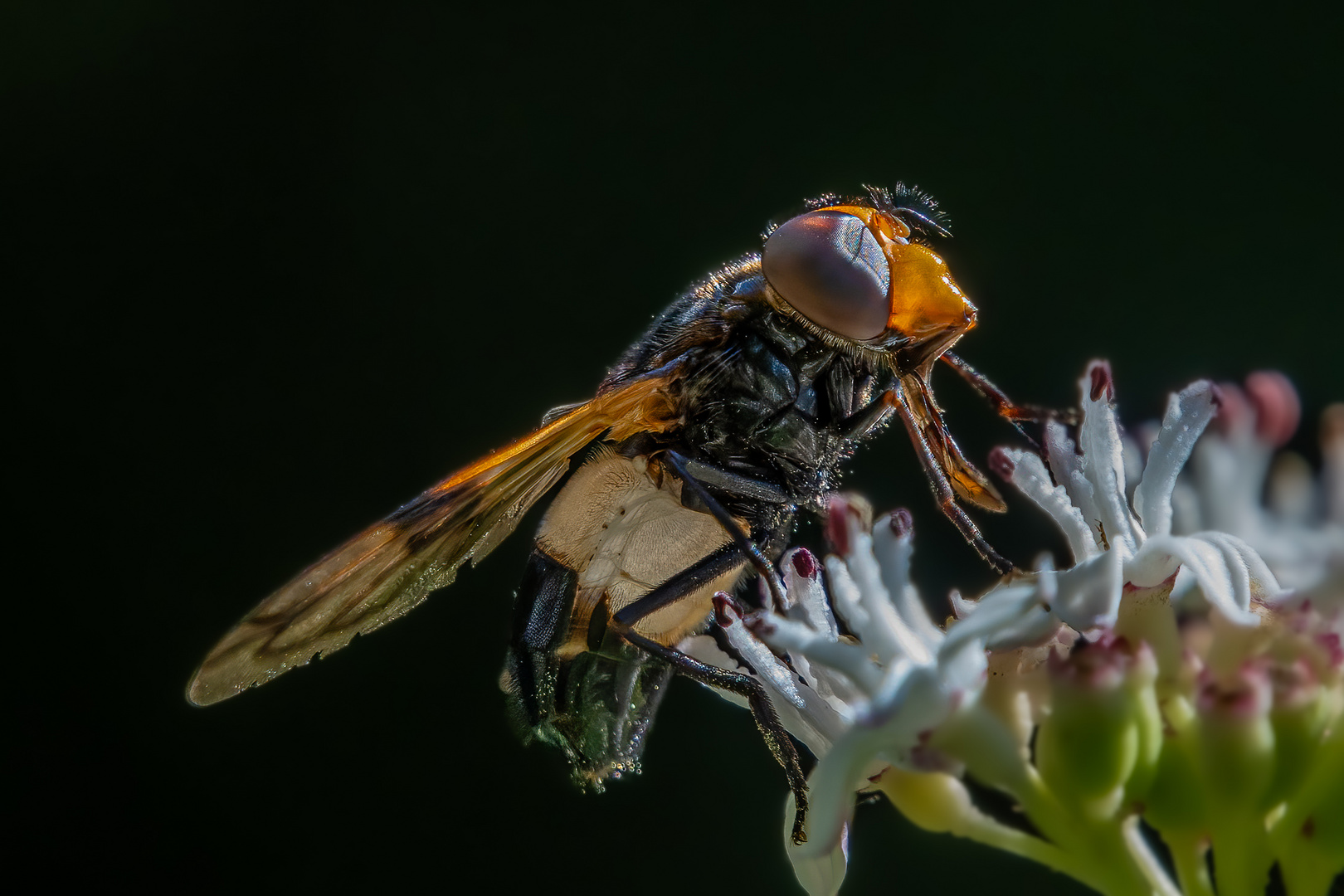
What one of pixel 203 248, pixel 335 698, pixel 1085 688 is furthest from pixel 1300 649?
pixel 203 248

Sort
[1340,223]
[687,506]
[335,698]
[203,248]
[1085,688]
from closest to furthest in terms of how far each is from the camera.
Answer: [1085,688]
[687,506]
[1340,223]
[335,698]
[203,248]

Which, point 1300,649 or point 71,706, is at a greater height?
point 71,706

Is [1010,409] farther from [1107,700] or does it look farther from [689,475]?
[1107,700]

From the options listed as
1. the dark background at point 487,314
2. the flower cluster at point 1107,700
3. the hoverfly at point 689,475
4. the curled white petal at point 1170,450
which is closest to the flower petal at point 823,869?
the flower cluster at point 1107,700

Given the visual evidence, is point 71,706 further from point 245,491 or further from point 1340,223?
point 1340,223

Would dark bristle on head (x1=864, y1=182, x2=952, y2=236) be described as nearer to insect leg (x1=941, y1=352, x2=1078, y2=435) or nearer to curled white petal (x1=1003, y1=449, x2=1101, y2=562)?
insect leg (x1=941, y1=352, x2=1078, y2=435)

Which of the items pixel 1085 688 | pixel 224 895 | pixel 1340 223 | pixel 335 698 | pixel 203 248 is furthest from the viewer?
pixel 203 248

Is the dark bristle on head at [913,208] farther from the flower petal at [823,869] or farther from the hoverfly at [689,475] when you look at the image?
the flower petal at [823,869]
